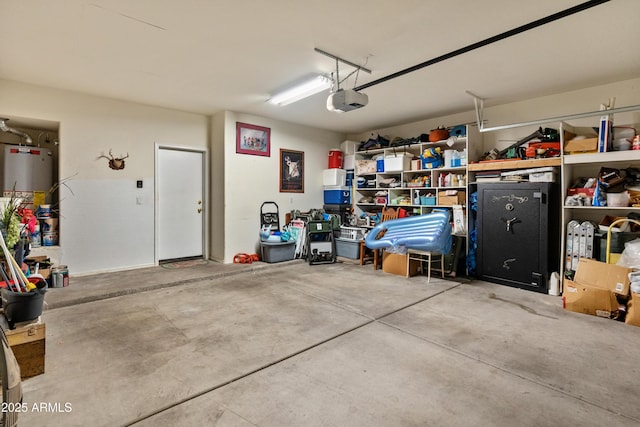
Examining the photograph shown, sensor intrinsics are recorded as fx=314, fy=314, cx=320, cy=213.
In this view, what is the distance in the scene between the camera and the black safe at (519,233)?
4.16 m

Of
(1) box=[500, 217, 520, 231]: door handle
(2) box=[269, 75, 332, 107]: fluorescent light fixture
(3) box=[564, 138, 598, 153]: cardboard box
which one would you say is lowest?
(1) box=[500, 217, 520, 231]: door handle

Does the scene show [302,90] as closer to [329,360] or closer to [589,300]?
[329,360]

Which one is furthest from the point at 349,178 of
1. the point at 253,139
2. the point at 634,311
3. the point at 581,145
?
the point at 634,311

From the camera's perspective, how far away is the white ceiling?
8.45 ft

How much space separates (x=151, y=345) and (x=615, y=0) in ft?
15.2

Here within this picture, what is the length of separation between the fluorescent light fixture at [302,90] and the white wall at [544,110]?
7.89ft

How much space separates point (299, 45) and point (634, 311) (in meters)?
4.21

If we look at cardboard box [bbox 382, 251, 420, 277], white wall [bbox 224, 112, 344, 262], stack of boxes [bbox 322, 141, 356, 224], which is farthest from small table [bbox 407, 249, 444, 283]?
white wall [bbox 224, 112, 344, 262]

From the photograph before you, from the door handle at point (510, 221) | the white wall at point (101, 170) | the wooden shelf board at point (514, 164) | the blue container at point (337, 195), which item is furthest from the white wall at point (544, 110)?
the white wall at point (101, 170)

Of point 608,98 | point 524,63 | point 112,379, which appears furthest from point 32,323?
point 608,98

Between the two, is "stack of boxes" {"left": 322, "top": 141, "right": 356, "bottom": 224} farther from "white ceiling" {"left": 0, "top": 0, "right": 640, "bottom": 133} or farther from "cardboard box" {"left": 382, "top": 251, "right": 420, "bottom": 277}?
"white ceiling" {"left": 0, "top": 0, "right": 640, "bottom": 133}

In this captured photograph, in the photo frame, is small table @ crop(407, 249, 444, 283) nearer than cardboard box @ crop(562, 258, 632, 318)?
No

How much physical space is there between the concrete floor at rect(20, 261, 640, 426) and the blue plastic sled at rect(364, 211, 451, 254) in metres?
0.76

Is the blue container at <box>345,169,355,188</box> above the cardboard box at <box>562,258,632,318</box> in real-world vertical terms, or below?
above
